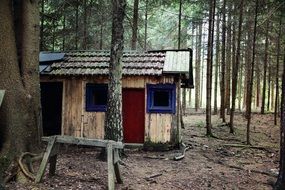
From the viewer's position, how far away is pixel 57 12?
1939 cm

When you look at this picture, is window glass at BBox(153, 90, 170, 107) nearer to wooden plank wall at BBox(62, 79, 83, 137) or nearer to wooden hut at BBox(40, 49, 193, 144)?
wooden hut at BBox(40, 49, 193, 144)

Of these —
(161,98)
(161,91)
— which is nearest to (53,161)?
(161,91)

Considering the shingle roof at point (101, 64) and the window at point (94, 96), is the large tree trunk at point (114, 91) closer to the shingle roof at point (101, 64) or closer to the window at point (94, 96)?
the shingle roof at point (101, 64)

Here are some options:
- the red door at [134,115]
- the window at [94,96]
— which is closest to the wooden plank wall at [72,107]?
the window at [94,96]

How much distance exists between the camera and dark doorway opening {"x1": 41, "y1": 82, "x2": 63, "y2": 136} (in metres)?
15.3

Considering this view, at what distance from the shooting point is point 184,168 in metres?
11.1

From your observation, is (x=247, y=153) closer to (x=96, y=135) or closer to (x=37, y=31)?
(x=96, y=135)

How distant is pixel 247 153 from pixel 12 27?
10027 millimetres

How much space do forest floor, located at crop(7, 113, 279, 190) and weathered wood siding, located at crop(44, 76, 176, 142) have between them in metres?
0.83

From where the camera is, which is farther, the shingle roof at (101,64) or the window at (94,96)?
the window at (94,96)

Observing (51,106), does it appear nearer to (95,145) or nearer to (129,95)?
(129,95)

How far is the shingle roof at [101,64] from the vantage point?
13992 millimetres

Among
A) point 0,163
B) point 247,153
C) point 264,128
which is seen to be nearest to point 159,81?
point 247,153

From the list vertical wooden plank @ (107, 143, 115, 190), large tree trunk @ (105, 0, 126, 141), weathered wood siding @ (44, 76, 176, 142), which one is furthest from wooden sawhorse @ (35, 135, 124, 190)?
weathered wood siding @ (44, 76, 176, 142)
